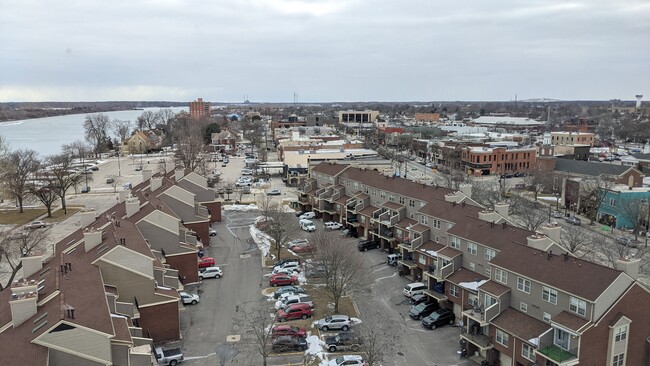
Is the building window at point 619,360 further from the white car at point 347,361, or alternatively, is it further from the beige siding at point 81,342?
the beige siding at point 81,342

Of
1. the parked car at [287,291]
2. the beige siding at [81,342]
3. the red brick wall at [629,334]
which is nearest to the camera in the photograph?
the beige siding at [81,342]

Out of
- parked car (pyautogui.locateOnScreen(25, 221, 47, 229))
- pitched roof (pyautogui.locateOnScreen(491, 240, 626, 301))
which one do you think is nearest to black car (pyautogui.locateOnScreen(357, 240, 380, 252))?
pitched roof (pyautogui.locateOnScreen(491, 240, 626, 301))

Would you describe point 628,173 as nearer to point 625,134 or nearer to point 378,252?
point 378,252

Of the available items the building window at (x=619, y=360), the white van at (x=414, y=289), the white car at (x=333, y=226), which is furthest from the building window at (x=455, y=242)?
the white car at (x=333, y=226)

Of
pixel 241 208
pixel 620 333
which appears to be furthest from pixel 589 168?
pixel 620 333

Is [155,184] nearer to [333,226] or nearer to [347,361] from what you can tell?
[333,226]

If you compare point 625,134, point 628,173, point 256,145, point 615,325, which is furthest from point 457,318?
point 625,134

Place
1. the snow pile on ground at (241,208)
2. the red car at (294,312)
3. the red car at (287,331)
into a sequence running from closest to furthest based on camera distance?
the red car at (287,331) < the red car at (294,312) < the snow pile on ground at (241,208)
